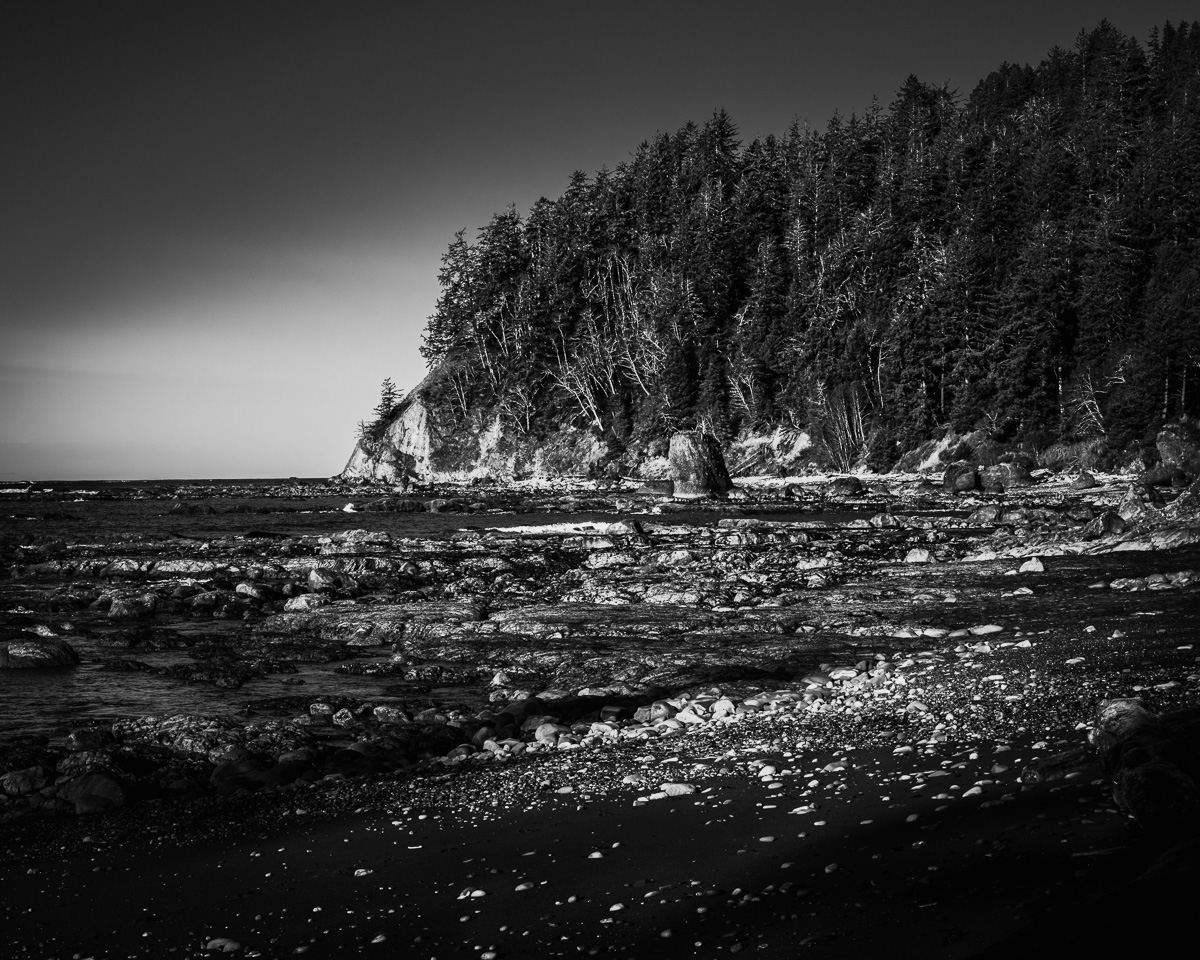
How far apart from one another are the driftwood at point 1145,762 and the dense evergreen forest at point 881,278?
180 ft

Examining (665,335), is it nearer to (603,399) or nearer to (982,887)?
(603,399)

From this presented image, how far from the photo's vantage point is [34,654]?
591 inches

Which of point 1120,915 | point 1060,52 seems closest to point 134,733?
point 1120,915

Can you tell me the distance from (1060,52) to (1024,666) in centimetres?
14634

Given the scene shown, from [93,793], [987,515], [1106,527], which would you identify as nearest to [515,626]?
[93,793]

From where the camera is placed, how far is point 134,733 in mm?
10500

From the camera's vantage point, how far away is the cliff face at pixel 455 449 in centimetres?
9081

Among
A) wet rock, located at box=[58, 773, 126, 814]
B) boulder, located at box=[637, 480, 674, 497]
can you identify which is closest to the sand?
wet rock, located at box=[58, 773, 126, 814]

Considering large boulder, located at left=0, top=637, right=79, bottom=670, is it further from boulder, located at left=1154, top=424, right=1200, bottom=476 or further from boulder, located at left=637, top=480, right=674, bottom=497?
boulder, located at left=1154, top=424, right=1200, bottom=476

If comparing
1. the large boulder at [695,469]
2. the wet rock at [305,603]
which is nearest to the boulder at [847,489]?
the large boulder at [695,469]

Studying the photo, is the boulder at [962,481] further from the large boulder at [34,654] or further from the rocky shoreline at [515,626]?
the large boulder at [34,654]

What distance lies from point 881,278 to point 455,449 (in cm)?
5189

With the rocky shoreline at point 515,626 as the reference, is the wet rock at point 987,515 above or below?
above

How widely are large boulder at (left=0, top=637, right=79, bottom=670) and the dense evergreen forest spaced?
5704cm
